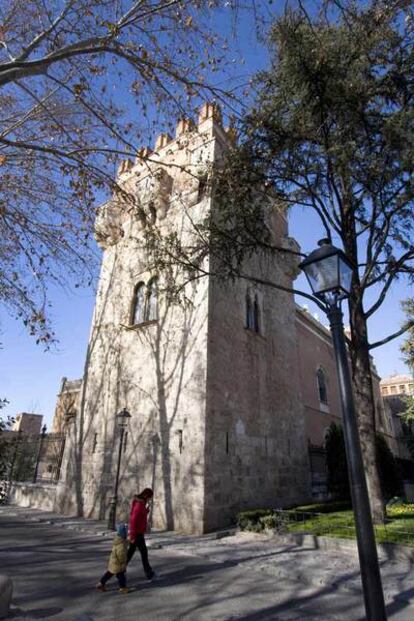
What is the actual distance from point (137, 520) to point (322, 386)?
59.3 feet

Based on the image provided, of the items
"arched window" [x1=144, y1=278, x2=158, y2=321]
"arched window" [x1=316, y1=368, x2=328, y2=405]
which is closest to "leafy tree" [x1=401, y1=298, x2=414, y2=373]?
"arched window" [x1=316, y1=368, x2=328, y2=405]

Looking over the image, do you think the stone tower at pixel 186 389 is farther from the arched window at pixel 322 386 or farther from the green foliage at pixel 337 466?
the arched window at pixel 322 386

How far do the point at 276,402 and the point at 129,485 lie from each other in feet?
21.3

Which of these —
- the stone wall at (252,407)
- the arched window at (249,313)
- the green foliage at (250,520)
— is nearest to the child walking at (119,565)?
the stone wall at (252,407)

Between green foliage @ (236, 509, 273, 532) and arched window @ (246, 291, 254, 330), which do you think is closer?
green foliage @ (236, 509, 273, 532)

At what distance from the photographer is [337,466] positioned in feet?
57.3

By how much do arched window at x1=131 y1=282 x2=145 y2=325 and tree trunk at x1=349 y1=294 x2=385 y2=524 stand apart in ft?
26.8

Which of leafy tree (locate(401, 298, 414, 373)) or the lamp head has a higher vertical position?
leafy tree (locate(401, 298, 414, 373))

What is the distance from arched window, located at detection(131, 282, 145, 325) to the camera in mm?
15617

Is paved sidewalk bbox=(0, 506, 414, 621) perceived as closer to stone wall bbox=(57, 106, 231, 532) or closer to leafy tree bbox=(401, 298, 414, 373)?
stone wall bbox=(57, 106, 231, 532)

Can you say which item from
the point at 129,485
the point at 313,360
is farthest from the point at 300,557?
the point at 313,360

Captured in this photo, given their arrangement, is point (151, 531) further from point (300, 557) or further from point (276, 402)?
point (276, 402)

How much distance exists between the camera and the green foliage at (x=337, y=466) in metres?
16.9

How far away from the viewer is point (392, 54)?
33.8 feet
